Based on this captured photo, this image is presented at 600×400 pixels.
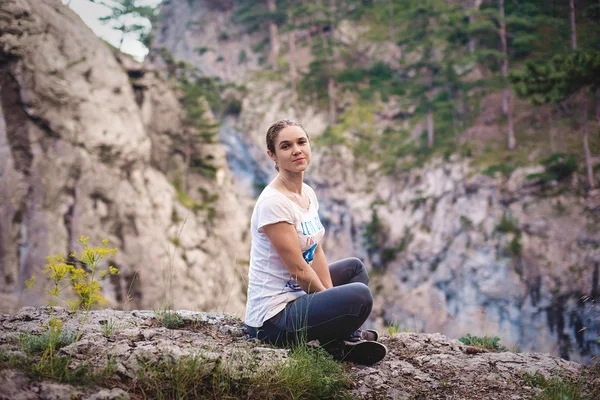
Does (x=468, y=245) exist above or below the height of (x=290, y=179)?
below

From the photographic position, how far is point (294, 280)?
3.43 metres

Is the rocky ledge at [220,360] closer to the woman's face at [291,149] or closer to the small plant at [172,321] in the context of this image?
the small plant at [172,321]

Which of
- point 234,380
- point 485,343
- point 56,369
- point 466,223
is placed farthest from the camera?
point 466,223

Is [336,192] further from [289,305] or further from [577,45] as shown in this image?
[289,305]

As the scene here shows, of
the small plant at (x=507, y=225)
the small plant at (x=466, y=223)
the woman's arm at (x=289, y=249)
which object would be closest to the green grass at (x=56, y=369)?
the woman's arm at (x=289, y=249)

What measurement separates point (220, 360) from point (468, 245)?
22.4m

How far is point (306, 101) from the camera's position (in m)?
34.9

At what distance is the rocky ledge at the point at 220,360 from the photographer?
2.46 meters

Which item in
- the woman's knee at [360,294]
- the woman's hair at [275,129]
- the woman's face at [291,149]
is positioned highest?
the woman's hair at [275,129]

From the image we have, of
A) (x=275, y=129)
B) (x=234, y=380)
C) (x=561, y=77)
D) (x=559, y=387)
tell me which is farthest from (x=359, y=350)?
(x=561, y=77)

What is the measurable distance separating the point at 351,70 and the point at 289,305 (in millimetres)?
32901

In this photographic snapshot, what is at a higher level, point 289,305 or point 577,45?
point 577,45

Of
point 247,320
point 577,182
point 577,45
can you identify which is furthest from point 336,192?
point 247,320

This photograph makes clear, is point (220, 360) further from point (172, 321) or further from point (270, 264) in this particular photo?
point (172, 321)
